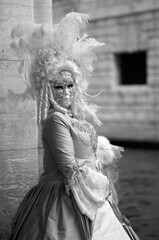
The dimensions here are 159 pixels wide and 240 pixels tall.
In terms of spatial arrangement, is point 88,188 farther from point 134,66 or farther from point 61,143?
point 134,66

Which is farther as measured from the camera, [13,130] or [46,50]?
[13,130]

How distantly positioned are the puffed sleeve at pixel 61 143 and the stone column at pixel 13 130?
84cm

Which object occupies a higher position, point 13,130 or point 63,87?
point 63,87

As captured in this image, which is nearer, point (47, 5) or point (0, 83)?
point (0, 83)

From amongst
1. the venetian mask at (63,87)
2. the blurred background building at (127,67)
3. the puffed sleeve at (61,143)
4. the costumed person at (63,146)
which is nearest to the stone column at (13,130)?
the costumed person at (63,146)

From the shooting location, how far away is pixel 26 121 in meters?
3.88

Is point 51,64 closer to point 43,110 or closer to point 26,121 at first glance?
point 43,110

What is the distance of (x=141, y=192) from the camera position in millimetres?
7680

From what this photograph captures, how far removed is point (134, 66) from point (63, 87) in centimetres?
1302

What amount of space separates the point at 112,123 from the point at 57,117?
13.1 metres

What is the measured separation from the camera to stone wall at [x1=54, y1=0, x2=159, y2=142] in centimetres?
1510

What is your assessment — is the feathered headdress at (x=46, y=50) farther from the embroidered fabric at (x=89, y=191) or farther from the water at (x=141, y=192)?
the water at (x=141, y=192)

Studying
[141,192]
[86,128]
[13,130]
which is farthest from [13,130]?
[141,192]

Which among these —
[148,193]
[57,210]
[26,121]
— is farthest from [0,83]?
[148,193]
